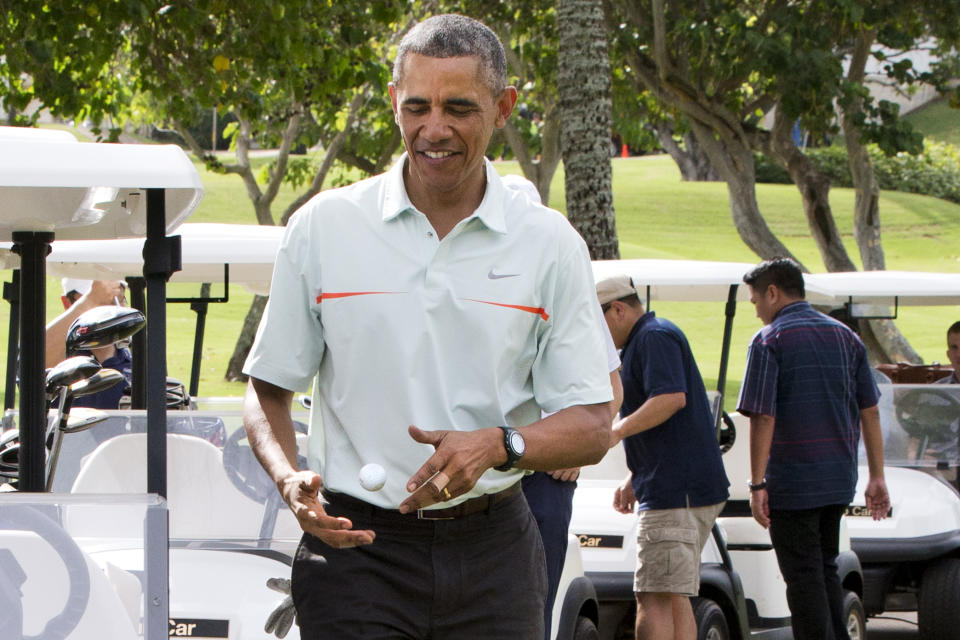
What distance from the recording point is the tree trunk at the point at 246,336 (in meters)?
17.2

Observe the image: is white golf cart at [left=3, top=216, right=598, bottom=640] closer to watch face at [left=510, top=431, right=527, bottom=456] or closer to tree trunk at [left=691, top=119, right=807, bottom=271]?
watch face at [left=510, top=431, right=527, bottom=456]

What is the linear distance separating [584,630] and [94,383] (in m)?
2.00

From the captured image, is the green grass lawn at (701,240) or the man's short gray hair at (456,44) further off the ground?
the man's short gray hair at (456,44)

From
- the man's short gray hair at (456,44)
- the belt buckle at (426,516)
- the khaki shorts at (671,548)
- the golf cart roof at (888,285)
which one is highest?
the man's short gray hair at (456,44)

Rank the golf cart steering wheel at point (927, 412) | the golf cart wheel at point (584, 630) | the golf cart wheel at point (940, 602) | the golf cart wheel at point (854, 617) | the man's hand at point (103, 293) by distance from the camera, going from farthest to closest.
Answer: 1. the golf cart steering wheel at point (927, 412)
2. the golf cart wheel at point (940, 602)
3. the man's hand at point (103, 293)
4. the golf cart wheel at point (854, 617)
5. the golf cart wheel at point (584, 630)

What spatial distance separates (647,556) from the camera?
583 cm

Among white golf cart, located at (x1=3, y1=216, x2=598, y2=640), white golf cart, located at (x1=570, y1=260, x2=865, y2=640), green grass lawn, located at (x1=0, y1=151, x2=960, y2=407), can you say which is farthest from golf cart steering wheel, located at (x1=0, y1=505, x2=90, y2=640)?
green grass lawn, located at (x1=0, y1=151, x2=960, y2=407)

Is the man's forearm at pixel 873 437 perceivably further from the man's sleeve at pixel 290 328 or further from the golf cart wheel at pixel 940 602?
the man's sleeve at pixel 290 328

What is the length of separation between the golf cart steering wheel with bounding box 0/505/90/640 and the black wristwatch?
880 millimetres

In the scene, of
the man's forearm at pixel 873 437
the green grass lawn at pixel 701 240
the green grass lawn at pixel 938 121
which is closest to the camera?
the man's forearm at pixel 873 437

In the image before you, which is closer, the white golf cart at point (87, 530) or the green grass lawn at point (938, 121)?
the white golf cart at point (87, 530)

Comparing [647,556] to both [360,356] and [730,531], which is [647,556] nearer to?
[730,531]

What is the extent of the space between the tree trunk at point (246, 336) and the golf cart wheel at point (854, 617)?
Answer: 10.5 metres

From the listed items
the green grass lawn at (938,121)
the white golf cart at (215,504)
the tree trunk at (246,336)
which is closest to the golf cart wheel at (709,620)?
the white golf cart at (215,504)
